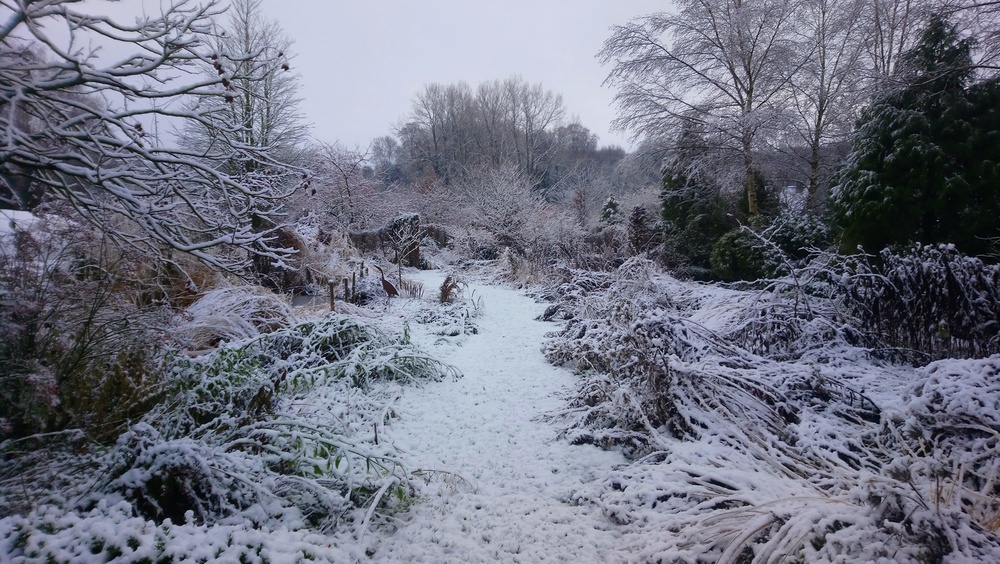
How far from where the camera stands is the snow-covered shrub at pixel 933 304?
2.85m

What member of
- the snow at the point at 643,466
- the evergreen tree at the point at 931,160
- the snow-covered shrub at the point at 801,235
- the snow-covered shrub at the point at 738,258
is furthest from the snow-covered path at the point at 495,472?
the snow-covered shrub at the point at 801,235

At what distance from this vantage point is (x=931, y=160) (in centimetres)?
509

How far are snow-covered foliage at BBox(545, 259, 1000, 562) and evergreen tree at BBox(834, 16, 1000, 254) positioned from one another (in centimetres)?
268

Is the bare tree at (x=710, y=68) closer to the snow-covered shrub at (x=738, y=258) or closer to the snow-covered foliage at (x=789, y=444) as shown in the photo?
the snow-covered shrub at (x=738, y=258)

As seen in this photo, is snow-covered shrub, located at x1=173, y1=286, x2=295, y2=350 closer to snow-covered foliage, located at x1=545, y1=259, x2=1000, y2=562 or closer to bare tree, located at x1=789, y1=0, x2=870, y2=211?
A: snow-covered foliage, located at x1=545, y1=259, x2=1000, y2=562

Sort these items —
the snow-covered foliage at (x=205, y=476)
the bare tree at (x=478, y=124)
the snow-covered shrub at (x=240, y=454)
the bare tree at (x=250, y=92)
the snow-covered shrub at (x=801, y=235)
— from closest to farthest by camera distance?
the snow-covered foliage at (x=205, y=476), the snow-covered shrub at (x=240, y=454), the bare tree at (x=250, y=92), the snow-covered shrub at (x=801, y=235), the bare tree at (x=478, y=124)

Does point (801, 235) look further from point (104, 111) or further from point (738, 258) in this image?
point (104, 111)

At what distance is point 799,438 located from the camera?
2230mm

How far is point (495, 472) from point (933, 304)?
319cm

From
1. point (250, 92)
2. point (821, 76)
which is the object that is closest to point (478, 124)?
point (821, 76)

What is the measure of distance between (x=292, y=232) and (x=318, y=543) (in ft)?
22.5

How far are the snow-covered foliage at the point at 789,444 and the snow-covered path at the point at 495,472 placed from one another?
18 cm

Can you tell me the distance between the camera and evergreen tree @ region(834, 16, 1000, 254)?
482 centimetres

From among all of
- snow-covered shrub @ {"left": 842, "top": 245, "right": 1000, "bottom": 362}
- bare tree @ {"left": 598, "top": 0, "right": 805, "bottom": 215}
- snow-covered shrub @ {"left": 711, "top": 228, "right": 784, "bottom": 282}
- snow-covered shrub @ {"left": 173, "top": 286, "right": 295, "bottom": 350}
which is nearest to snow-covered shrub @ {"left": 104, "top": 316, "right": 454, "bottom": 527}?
snow-covered shrub @ {"left": 173, "top": 286, "right": 295, "bottom": 350}
